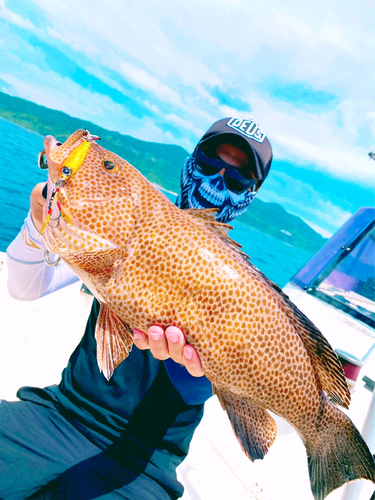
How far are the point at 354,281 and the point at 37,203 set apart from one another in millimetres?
6496

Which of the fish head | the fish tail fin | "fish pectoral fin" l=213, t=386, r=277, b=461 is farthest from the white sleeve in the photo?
the fish tail fin

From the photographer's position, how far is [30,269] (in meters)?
2.55

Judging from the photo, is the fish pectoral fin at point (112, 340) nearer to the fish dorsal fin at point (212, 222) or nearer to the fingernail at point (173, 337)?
the fingernail at point (173, 337)

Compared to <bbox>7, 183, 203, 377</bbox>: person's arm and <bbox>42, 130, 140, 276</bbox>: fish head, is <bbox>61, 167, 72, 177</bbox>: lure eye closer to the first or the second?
<bbox>42, 130, 140, 276</bbox>: fish head

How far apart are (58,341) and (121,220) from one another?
11.9ft

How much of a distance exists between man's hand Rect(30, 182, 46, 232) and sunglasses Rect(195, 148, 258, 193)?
1404 millimetres

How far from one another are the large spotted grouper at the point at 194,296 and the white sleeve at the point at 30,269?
772 mm

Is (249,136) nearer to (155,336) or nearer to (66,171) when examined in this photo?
(66,171)

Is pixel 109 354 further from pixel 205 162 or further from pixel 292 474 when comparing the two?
pixel 292 474

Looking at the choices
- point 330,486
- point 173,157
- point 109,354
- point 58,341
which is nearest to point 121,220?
point 109,354

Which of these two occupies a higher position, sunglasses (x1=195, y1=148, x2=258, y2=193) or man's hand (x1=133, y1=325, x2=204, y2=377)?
sunglasses (x1=195, y1=148, x2=258, y2=193)

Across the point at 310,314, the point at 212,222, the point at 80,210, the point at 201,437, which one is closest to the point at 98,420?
the point at 80,210

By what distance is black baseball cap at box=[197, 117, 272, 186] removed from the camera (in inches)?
110

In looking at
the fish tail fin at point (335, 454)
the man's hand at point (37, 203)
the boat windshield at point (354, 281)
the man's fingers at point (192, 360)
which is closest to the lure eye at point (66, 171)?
the man's hand at point (37, 203)
